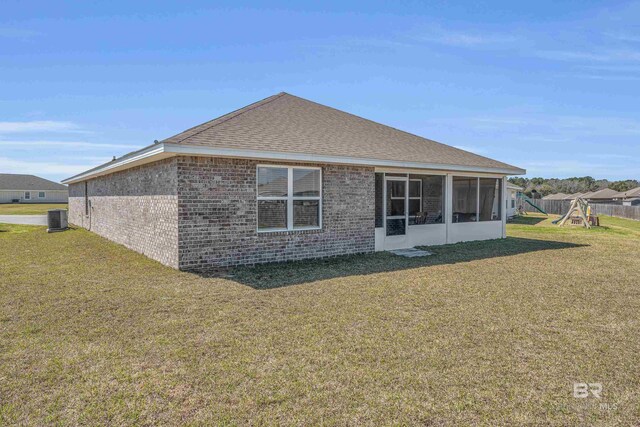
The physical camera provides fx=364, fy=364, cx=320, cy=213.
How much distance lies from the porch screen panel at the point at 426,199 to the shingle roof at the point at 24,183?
65.6 m

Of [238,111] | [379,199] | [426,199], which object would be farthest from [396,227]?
[238,111]

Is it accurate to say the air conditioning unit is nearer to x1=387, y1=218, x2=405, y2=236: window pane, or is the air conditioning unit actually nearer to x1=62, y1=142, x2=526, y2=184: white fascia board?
x1=62, y1=142, x2=526, y2=184: white fascia board

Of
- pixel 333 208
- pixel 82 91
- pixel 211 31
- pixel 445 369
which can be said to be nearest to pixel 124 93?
pixel 82 91

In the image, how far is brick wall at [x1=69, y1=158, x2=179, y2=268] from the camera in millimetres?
8188

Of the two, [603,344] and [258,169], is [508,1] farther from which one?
[603,344]

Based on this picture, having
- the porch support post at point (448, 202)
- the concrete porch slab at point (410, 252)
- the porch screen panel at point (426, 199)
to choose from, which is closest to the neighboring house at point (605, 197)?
the porch support post at point (448, 202)

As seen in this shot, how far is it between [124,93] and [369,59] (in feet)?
32.1

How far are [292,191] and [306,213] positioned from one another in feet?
2.34

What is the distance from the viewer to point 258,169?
870cm

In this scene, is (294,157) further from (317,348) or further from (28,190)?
(28,190)

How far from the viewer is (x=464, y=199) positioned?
1325 centimetres

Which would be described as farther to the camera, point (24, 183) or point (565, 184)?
point (565, 184)

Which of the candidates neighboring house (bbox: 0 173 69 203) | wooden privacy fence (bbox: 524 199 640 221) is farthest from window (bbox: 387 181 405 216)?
neighboring house (bbox: 0 173 69 203)

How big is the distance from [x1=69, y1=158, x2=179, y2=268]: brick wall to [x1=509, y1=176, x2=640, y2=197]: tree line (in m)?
83.7
